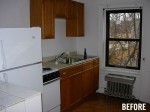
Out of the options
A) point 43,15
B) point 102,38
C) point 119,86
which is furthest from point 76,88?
point 43,15

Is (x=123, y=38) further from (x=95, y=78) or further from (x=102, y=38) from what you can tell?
(x=95, y=78)

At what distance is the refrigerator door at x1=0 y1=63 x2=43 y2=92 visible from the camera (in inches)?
84.5

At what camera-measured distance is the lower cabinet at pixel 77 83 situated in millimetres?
3314

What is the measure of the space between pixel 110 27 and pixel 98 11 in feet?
1.55

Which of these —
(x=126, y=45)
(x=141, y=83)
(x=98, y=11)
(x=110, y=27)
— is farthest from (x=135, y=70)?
(x=98, y=11)

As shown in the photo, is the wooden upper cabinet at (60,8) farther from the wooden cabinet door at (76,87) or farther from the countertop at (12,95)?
the countertop at (12,95)

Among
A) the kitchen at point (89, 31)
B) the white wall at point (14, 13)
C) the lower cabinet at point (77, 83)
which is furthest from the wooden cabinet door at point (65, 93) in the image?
the white wall at point (14, 13)

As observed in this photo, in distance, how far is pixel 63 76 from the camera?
3.25m

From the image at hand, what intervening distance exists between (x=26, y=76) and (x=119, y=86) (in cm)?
237

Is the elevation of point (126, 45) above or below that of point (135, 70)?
above

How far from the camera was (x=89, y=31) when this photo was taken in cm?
455

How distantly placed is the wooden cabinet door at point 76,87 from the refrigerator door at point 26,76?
0.98m

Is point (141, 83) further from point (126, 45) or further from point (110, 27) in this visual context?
point (110, 27)

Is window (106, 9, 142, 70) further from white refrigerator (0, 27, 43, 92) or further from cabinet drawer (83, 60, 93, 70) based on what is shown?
white refrigerator (0, 27, 43, 92)
